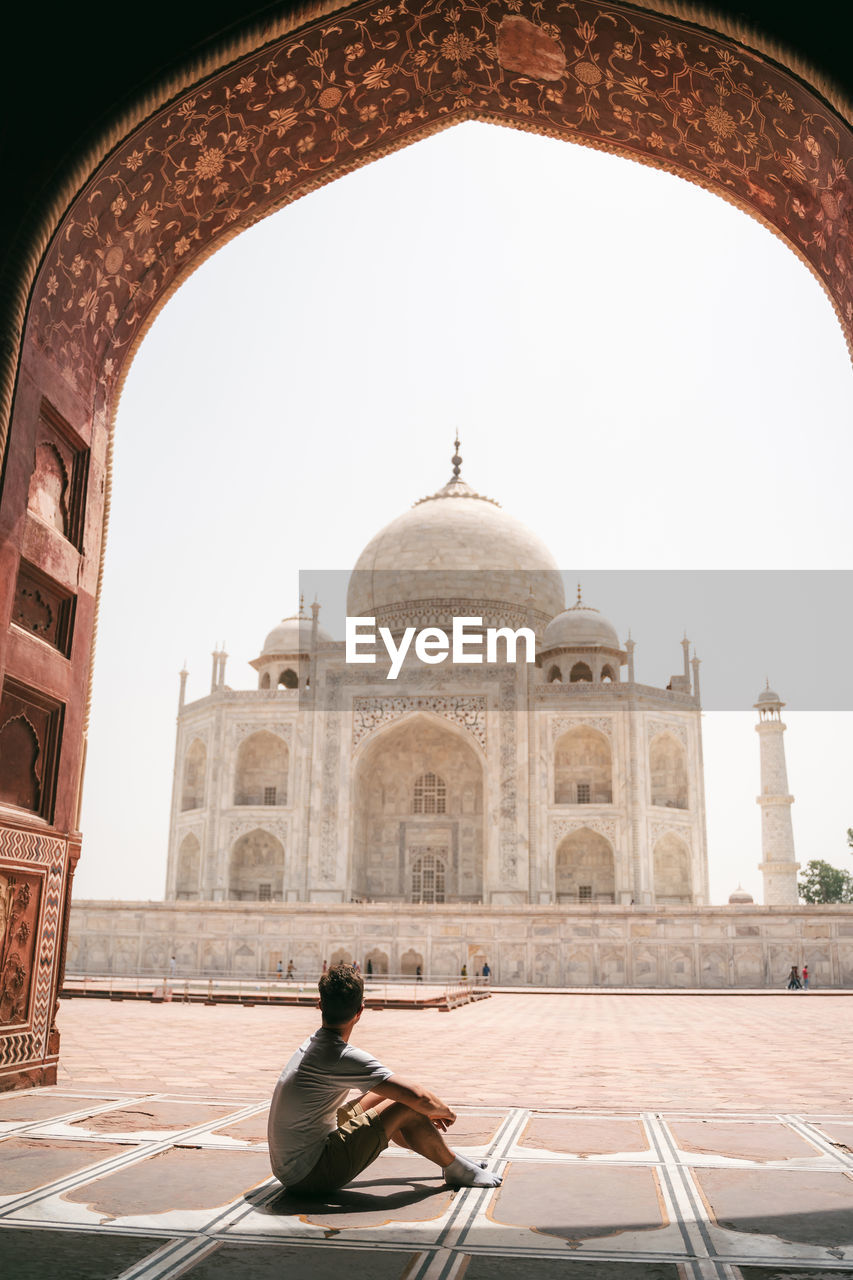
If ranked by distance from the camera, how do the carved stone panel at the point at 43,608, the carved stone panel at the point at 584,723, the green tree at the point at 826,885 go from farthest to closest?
the green tree at the point at 826,885 → the carved stone panel at the point at 584,723 → the carved stone panel at the point at 43,608

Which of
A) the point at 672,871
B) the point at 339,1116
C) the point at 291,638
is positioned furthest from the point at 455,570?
the point at 339,1116

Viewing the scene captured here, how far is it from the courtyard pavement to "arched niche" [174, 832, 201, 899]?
71.1 ft

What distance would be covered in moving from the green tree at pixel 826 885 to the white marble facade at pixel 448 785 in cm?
2253

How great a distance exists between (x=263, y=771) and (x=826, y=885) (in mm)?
29674

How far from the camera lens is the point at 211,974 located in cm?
1978

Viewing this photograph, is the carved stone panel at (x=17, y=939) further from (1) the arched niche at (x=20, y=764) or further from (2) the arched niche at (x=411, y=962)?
(2) the arched niche at (x=411, y=962)

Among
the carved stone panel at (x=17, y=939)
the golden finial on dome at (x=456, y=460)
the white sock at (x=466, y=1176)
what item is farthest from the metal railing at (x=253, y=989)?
the golden finial on dome at (x=456, y=460)

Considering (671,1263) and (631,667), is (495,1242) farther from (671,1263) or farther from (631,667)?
(631,667)

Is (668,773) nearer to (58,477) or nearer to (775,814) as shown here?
(775,814)

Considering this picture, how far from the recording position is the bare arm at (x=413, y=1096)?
9.55ft

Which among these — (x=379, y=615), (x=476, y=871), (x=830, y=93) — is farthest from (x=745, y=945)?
(x=830, y=93)

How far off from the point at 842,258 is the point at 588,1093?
4.18m

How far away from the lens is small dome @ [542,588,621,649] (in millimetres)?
29078

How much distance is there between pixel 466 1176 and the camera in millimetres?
3055
